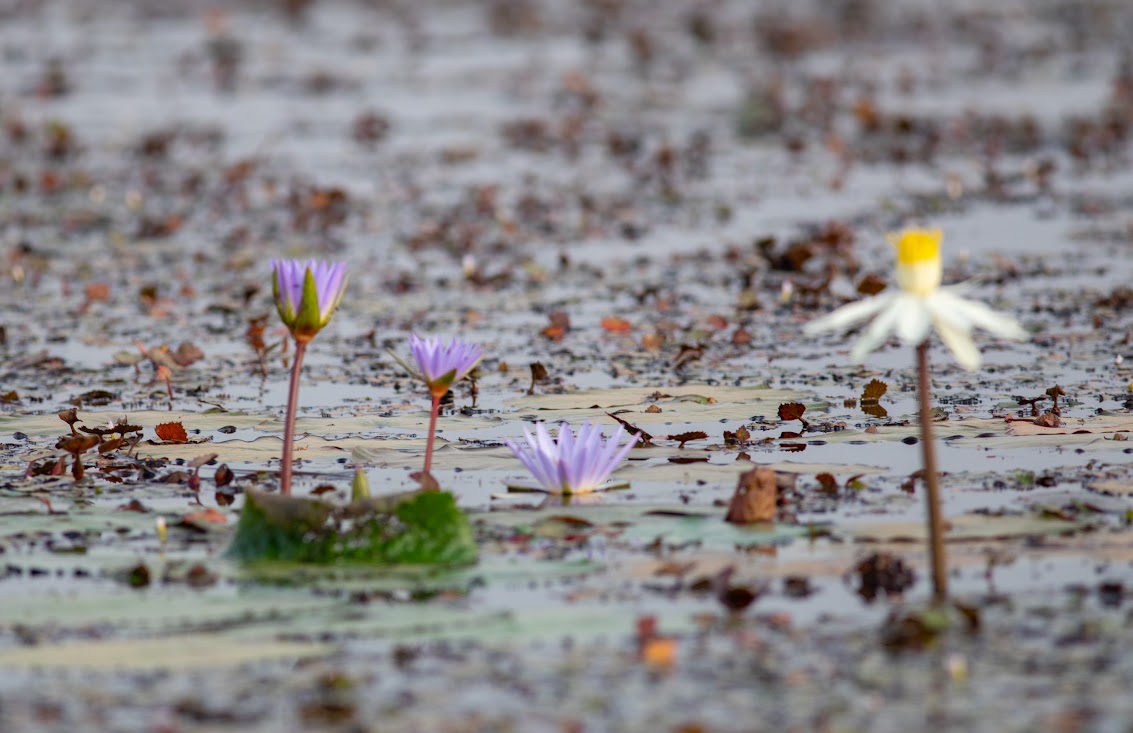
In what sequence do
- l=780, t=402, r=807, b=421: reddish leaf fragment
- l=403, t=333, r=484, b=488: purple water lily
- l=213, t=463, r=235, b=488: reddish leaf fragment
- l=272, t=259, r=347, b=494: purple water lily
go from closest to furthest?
l=272, t=259, r=347, b=494: purple water lily
l=403, t=333, r=484, b=488: purple water lily
l=213, t=463, r=235, b=488: reddish leaf fragment
l=780, t=402, r=807, b=421: reddish leaf fragment

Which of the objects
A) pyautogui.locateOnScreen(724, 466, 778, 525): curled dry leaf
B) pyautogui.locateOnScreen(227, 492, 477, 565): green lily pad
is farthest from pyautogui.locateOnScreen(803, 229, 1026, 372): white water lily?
pyautogui.locateOnScreen(227, 492, 477, 565): green lily pad

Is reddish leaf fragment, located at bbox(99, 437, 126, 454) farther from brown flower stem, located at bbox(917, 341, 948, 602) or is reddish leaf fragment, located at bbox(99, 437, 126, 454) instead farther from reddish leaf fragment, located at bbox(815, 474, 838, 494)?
brown flower stem, located at bbox(917, 341, 948, 602)

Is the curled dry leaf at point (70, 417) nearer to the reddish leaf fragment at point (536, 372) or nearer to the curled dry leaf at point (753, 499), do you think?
the reddish leaf fragment at point (536, 372)

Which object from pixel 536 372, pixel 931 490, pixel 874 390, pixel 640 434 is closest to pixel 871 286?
pixel 874 390

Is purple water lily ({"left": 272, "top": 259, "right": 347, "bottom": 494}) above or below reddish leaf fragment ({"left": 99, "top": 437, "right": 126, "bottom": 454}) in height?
above

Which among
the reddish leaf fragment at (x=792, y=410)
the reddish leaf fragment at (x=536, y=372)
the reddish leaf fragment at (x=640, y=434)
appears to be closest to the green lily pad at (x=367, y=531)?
the reddish leaf fragment at (x=640, y=434)

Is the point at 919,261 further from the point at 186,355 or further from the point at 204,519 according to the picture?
the point at 186,355
